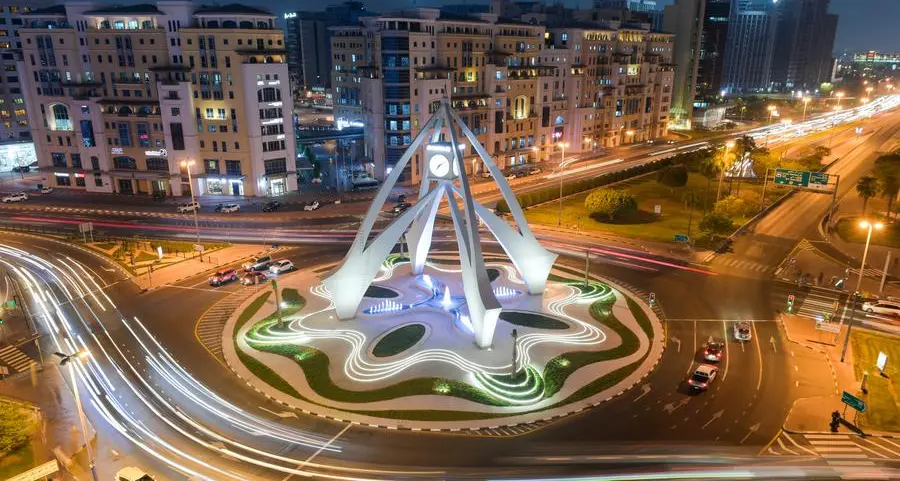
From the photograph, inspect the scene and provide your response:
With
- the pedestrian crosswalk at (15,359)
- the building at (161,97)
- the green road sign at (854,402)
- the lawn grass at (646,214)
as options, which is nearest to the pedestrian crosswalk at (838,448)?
the green road sign at (854,402)

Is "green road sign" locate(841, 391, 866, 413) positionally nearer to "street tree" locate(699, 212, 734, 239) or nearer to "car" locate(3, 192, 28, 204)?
"street tree" locate(699, 212, 734, 239)

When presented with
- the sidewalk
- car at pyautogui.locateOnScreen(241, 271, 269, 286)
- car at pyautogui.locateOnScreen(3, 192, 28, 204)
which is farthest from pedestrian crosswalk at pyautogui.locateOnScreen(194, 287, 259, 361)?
car at pyautogui.locateOnScreen(3, 192, 28, 204)

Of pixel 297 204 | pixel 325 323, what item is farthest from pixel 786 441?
pixel 297 204

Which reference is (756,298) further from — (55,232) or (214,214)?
(55,232)

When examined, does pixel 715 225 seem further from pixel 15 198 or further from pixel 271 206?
pixel 15 198

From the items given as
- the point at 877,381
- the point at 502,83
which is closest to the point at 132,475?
the point at 877,381

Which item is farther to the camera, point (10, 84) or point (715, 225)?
point (10, 84)
